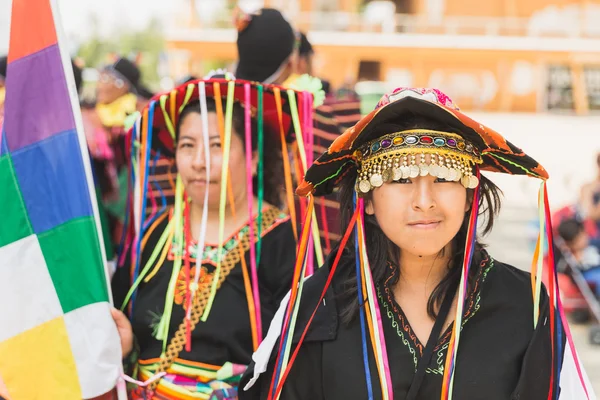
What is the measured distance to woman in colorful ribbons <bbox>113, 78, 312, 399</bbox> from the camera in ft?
7.00

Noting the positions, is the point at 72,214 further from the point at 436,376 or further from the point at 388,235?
the point at 436,376

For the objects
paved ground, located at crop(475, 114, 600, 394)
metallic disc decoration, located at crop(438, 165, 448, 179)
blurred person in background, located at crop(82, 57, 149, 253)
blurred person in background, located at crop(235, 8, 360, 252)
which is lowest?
paved ground, located at crop(475, 114, 600, 394)

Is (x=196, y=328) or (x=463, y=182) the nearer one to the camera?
(x=463, y=182)

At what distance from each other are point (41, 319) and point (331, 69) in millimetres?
22686

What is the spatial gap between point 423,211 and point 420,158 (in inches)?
4.7

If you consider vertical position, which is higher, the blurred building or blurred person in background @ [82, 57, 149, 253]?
blurred person in background @ [82, 57, 149, 253]

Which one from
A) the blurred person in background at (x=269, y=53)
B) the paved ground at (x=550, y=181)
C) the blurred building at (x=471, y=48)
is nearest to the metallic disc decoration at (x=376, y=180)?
the blurred person in background at (x=269, y=53)

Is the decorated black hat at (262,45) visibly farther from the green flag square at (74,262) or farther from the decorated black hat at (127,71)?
the decorated black hat at (127,71)

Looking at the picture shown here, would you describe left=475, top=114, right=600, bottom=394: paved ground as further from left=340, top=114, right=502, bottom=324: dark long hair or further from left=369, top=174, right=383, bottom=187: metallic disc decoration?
left=369, top=174, right=383, bottom=187: metallic disc decoration

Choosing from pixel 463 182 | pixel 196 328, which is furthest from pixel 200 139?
pixel 463 182

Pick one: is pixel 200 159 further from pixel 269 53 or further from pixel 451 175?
pixel 269 53

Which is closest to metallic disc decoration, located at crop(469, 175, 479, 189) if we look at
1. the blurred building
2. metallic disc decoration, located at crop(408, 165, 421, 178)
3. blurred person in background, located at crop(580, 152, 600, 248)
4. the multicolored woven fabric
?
metallic disc decoration, located at crop(408, 165, 421, 178)

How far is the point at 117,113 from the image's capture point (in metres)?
5.21

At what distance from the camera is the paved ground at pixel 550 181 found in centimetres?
636
